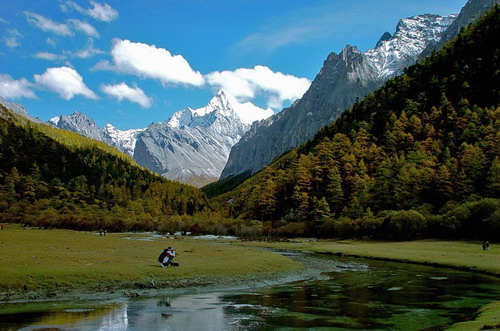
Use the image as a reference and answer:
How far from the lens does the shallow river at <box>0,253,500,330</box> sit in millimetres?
22812

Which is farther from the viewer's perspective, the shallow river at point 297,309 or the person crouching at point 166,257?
the person crouching at point 166,257

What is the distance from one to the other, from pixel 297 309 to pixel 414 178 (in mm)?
121693

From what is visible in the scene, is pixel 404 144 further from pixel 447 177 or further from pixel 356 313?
pixel 356 313

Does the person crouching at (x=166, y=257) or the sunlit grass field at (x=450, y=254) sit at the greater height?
the person crouching at (x=166, y=257)

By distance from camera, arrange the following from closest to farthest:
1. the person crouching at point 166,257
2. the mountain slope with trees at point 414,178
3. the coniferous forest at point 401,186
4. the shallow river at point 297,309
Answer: the shallow river at point 297,309
the person crouching at point 166,257
the mountain slope with trees at point 414,178
the coniferous forest at point 401,186

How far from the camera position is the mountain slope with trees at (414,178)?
10531 centimetres

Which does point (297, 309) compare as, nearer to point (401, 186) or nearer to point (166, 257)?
point (166, 257)

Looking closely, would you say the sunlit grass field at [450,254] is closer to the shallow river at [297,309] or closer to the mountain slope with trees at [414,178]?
the mountain slope with trees at [414,178]

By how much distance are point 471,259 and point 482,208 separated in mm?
34302

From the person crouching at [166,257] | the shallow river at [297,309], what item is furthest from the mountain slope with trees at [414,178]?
the person crouching at [166,257]

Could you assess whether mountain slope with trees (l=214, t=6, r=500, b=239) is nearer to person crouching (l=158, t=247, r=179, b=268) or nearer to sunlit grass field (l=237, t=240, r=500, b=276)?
sunlit grass field (l=237, t=240, r=500, b=276)

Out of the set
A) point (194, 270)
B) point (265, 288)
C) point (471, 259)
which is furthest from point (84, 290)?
point (471, 259)

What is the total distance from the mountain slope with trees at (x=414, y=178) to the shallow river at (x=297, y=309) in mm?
58111

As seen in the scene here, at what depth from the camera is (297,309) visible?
92.2 ft
